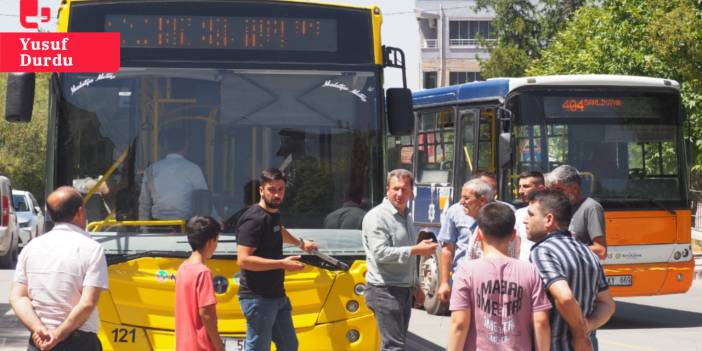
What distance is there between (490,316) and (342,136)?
4.35 metres

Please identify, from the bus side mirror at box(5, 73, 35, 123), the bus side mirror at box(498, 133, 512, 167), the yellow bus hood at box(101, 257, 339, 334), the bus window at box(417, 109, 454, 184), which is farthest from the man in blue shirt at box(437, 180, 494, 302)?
the bus window at box(417, 109, 454, 184)

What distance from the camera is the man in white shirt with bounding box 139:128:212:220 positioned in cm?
1002

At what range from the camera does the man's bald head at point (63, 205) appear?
6852mm

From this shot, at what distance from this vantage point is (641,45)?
118 feet

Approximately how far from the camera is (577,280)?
6.58 m

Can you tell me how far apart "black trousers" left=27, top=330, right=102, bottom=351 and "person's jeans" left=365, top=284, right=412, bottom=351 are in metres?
2.83

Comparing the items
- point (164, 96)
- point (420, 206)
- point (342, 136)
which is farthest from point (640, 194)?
point (164, 96)

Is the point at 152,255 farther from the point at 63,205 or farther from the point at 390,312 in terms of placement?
the point at 63,205

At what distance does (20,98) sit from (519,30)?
57.0 metres

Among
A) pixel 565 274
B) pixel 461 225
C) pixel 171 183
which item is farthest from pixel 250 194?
pixel 565 274

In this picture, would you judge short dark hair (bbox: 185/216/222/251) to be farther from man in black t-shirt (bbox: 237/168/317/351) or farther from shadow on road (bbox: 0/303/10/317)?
shadow on road (bbox: 0/303/10/317)

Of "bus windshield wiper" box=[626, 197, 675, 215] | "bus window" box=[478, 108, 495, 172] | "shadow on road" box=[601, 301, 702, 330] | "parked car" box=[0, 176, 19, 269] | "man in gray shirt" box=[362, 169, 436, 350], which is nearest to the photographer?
"man in gray shirt" box=[362, 169, 436, 350]

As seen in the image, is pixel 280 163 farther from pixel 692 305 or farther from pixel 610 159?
pixel 692 305

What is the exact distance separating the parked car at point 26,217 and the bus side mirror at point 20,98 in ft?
75.0
